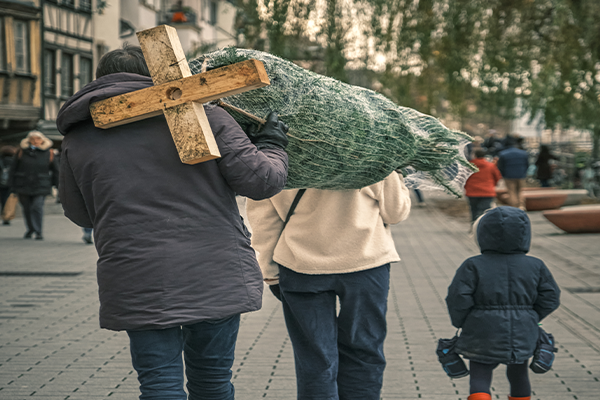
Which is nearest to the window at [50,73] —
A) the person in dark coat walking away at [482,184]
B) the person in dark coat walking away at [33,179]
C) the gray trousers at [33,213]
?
the person in dark coat walking away at [33,179]

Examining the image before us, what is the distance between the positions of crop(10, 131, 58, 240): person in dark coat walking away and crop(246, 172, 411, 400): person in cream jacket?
30.3 ft

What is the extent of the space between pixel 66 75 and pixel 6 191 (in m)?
10.2

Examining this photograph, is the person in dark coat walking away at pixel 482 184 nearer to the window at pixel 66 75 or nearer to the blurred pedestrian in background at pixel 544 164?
the blurred pedestrian in background at pixel 544 164

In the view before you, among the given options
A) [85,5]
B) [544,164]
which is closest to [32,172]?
[85,5]

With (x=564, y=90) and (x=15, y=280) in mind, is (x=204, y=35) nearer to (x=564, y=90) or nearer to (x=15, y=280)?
(x=564, y=90)

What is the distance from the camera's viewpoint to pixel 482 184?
39.1ft

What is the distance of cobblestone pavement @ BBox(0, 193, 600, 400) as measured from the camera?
13.4 ft

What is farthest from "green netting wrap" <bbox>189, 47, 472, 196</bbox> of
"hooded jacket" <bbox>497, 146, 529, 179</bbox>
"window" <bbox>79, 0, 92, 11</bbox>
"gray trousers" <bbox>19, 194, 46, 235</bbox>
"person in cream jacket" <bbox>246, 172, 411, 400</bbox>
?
"window" <bbox>79, 0, 92, 11</bbox>

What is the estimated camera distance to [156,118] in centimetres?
235

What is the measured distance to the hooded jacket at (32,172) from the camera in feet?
37.8

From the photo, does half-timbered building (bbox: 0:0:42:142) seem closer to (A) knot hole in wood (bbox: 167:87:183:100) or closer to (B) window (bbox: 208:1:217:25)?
(B) window (bbox: 208:1:217:25)

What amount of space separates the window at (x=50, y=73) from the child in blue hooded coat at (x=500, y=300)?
21.9 m

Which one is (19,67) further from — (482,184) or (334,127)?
(334,127)

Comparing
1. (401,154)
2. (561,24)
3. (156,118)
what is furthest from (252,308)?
(561,24)
